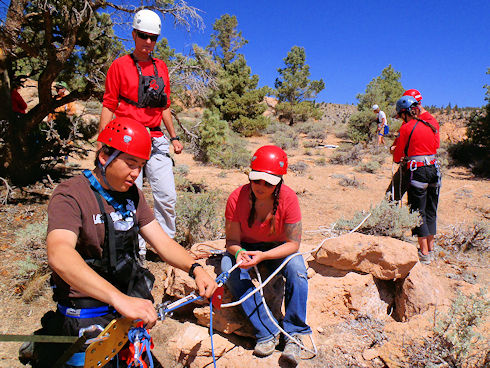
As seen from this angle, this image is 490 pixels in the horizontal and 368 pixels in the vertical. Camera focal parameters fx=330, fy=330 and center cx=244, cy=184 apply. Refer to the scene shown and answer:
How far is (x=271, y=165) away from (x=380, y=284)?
2.02 meters

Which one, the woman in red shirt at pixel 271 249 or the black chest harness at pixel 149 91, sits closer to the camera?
the woman in red shirt at pixel 271 249

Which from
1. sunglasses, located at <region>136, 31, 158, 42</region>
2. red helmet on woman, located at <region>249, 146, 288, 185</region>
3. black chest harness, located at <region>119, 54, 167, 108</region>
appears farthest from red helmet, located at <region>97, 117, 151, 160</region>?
sunglasses, located at <region>136, 31, 158, 42</region>

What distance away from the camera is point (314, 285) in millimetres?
3463

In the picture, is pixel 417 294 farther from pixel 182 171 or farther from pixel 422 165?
pixel 182 171

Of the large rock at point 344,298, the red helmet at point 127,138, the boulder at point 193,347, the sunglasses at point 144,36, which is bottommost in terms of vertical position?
the boulder at point 193,347

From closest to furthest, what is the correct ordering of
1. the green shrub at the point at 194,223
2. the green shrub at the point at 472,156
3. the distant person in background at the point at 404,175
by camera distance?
the distant person in background at the point at 404,175
the green shrub at the point at 194,223
the green shrub at the point at 472,156

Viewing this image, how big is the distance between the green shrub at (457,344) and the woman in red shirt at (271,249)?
2.89ft

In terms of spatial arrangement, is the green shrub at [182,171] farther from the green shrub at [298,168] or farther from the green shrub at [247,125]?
the green shrub at [247,125]

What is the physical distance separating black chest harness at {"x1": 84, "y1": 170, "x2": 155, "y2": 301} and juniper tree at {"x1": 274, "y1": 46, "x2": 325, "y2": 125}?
27707 millimetres

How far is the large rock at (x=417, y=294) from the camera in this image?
3.19 m

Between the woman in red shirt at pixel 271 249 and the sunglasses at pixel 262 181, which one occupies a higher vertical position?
the sunglasses at pixel 262 181

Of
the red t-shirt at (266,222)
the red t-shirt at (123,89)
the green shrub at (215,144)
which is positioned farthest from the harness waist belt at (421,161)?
the green shrub at (215,144)

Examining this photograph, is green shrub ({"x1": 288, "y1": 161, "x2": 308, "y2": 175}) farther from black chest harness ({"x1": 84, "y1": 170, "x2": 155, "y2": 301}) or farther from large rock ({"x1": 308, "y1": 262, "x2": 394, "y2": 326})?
black chest harness ({"x1": 84, "y1": 170, "x2": 155, "y2": 301})

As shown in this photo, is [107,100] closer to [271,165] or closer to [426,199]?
[271,165]
